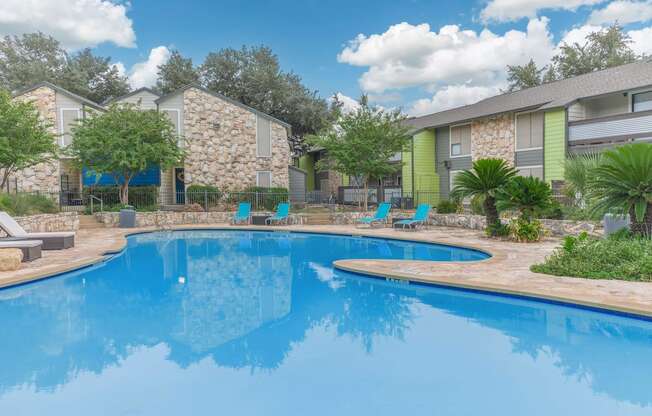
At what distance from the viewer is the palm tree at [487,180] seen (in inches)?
559

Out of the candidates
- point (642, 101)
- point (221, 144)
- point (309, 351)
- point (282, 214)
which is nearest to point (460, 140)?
point (642, 101)

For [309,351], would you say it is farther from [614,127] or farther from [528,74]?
[528,74]

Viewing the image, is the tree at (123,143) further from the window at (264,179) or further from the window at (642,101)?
the window at (642,101)

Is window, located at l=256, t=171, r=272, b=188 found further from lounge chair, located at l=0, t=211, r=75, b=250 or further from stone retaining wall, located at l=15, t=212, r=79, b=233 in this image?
lounge chair, located at l=0, t=211, r=75, b=250

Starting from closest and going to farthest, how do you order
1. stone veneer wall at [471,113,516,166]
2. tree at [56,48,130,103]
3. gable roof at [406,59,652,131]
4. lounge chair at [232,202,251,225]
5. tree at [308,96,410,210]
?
gable roof at [406,59,652,131]
lounge chair at [232,202,251,225]
tree at [308,96,410,210]
stone veneer wall at [471,113,516,166]
tree at [56,48,130,103]

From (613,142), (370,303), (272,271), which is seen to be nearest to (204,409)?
(370,303)

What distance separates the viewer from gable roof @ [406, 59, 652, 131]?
1898 cm

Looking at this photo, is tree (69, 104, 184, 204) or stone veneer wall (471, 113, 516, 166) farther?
stone veneer wall (471, 113, 516, 166)

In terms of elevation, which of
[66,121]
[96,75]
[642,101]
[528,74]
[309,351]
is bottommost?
[309,351]

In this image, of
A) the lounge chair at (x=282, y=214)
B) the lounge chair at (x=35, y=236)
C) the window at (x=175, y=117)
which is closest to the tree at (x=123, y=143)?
the window at (x=175, y=117)

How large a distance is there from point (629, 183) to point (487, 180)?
5552mm

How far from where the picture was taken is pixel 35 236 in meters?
12.5

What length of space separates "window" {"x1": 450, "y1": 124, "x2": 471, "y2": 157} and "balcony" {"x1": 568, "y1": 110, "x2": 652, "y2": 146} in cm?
563

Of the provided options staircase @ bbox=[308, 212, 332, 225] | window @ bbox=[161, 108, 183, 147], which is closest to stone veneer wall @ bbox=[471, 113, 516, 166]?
staircase @ bbox=[308, 212, 332, 225]
